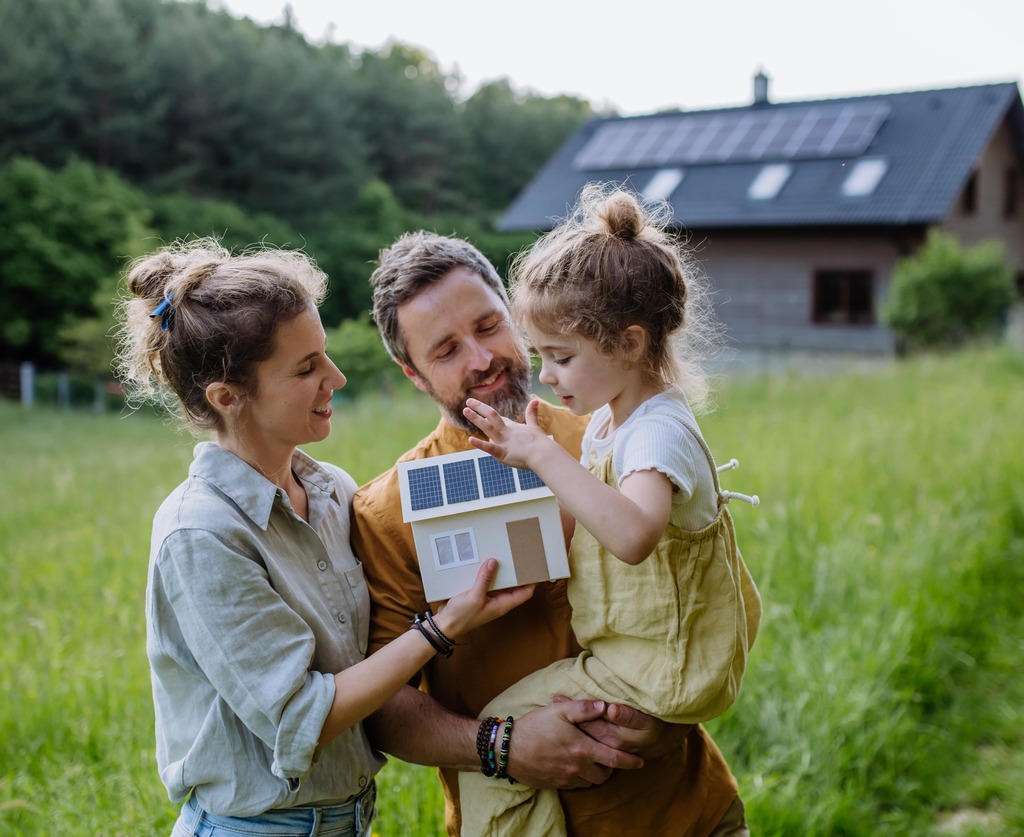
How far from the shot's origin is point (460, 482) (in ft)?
6.10

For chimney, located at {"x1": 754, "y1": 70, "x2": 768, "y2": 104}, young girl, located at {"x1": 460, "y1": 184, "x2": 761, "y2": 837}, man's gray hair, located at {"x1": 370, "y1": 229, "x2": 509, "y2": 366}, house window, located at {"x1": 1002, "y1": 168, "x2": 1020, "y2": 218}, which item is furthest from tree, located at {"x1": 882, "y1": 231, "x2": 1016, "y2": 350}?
young girl, located at {"x1": 460, "y1": 184, "x2": 761, "y2": 837}

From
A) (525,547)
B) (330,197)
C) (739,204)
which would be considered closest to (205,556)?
(525,547)

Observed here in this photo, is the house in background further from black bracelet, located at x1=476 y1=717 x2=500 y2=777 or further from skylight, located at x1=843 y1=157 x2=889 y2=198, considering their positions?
black bracelet, located at x1=476 y1=717 x2=500 y2=777

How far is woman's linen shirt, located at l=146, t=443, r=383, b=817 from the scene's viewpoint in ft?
5.30

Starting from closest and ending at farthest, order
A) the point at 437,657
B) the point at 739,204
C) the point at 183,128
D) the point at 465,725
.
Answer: the point at 465,725 < the point at 437,657 < the point at 739,204 < the point at 183,128

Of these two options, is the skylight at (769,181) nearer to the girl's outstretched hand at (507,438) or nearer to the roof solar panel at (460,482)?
the roof solar panel at (460,482)

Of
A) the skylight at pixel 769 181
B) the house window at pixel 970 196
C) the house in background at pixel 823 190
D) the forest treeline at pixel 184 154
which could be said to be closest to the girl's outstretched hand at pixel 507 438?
the house in background at pixel 823 190

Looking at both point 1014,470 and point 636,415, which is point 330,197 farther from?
point 636,415

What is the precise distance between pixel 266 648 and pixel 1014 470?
18.1 feet

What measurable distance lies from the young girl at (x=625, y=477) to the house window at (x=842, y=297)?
21.0m

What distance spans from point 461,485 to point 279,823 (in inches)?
27.3

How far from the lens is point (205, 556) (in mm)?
1618

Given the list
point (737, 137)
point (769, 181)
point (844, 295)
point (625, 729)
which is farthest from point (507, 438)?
point (737, 137)

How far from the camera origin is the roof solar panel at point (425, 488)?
1838 mm
